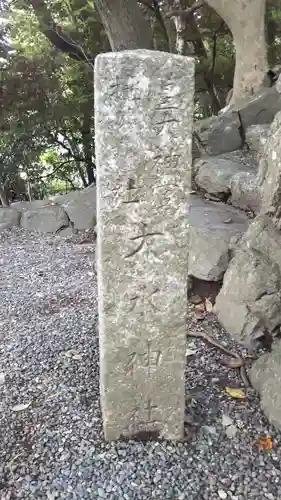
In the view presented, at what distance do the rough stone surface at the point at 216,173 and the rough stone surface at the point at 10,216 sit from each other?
2.87 metres

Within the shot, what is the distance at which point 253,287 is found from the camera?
3.39 m

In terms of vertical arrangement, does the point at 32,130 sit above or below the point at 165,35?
below

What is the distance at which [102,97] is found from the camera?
188 centimetres

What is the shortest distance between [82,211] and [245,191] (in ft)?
9.07

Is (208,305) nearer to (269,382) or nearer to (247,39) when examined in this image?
(269,382)

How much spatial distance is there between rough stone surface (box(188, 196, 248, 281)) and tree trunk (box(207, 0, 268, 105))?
2528 millimetres

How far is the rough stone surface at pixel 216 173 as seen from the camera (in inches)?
201

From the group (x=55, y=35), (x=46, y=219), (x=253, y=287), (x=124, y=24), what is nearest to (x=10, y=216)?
(x=46, y=219)

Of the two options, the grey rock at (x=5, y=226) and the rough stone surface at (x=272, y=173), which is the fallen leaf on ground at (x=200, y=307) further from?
the grey rock at (x=5, y=226)

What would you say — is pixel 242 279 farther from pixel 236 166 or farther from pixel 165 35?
pixel 165 35

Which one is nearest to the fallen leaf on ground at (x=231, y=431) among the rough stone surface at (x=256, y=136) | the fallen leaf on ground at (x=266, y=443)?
the fallen leaf on ground at (x=266, y=443)

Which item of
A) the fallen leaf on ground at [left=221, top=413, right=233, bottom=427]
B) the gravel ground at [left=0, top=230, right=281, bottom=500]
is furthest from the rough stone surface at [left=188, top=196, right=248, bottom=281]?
the fallen leaf on ground at [left=221, top=413, right=233, bottom=427]

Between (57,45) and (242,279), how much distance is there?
5.67 meters

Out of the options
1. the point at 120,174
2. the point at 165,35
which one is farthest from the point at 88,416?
the point at 165,35
